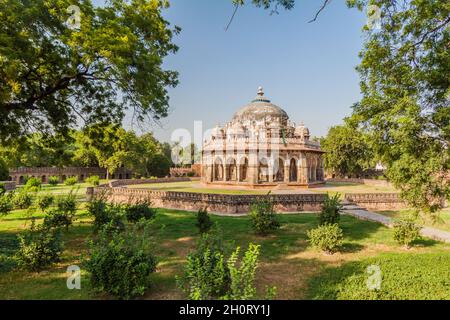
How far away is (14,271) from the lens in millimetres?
7766

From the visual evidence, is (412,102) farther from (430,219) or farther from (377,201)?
(377,201)

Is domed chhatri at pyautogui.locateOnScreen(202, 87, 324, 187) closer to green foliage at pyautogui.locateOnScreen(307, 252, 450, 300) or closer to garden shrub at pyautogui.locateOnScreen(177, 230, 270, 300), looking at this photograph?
green foliage at pyautogui.locateOnScreen(307, 252, 450, 300)

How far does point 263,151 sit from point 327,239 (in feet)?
80.2

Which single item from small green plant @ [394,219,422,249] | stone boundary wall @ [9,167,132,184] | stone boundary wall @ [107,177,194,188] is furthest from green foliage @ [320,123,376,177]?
stone boundary wall @ [9,167,132,184]

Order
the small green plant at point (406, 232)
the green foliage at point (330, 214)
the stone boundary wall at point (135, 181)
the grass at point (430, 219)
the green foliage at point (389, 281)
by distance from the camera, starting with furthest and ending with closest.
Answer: the stone boundary wall at point (135, 181), the green foliage at point (330, 214), the grass at point (430, 219), the small green plant at point (406, 232), the green foliage at point (389, 281)

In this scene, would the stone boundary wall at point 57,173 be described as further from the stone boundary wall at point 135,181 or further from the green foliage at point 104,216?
the green foliage at point 104,216

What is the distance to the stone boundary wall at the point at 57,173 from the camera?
4894 centimetres

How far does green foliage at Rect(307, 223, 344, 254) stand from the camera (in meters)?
9.23

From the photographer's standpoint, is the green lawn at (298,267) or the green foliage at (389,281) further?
the green lawn at (298,267)

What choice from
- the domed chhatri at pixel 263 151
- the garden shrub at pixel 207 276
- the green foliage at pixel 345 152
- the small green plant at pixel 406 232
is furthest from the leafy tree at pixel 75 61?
the green foliage at pixel 345 152

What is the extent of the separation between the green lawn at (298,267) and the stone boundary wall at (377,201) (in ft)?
23.3

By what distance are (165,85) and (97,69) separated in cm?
294

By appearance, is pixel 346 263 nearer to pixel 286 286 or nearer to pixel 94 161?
pixel 286 286

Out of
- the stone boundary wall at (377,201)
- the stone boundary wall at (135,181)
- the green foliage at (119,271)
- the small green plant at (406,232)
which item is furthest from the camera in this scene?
the stone boundary wall at (135,181)
